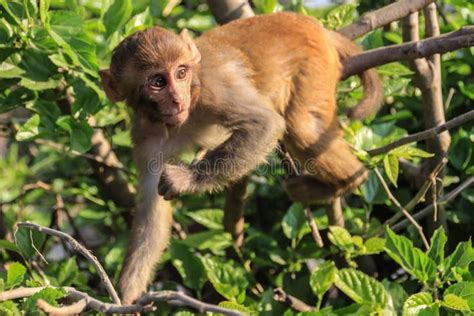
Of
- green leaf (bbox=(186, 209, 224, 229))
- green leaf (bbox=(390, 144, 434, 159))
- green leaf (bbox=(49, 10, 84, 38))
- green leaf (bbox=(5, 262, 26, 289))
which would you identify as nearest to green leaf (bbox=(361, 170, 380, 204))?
green leaf (bbox=(390, 144, 434, 159))

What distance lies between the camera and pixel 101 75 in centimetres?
572

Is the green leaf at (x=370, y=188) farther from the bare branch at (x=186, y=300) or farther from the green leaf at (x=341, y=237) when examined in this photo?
the bare branch at (x=186, y=300)

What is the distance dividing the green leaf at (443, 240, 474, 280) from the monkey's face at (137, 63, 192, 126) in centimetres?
195

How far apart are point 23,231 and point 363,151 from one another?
2322 millimetres

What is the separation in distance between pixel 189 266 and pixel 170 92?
1.37 metres

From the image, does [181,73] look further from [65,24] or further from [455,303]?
[455,303]

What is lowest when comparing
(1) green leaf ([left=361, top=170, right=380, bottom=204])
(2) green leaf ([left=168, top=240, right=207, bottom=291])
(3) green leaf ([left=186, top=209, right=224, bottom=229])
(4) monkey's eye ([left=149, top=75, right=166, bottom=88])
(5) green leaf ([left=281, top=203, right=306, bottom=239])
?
(2) green leaf ([left=168, top=240, right=207, bottom=291])

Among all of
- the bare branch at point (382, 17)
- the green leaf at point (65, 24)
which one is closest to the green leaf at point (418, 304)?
the bare branch at point (382, 17)

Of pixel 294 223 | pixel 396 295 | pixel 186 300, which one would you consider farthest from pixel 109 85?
pixel 186 300

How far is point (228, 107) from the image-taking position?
19.3ft

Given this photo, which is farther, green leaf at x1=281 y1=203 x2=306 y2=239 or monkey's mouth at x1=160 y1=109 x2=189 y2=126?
green leaf at x1=281 y1=203 x2=306 y2=239

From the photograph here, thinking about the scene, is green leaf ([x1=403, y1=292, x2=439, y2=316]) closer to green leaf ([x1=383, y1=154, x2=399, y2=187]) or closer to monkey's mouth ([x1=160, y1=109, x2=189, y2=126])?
green leaf ([x1=383, y1=154, x2=399, y2=187])

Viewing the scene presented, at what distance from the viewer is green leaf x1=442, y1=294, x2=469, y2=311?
14.5 ft

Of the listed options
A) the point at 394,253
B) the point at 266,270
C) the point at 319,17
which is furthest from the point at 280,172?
the point at 394,253
